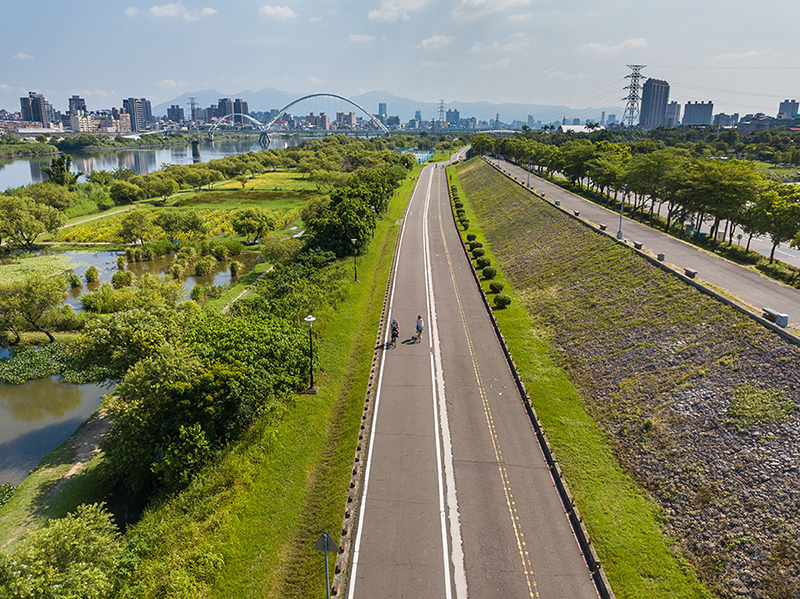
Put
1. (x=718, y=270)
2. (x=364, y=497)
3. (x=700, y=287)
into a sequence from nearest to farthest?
(x=364, y=497) → (x=700, y=287) → (x=718, y=270)

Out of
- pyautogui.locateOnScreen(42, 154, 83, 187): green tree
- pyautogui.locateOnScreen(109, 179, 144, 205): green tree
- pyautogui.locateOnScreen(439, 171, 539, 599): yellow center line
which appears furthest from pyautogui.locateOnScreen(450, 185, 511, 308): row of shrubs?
pyautogui.locateOnScreen(42, 154, 83, 187): green tree

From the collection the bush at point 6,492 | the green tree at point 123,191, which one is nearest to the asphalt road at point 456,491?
the bush at point 6,492

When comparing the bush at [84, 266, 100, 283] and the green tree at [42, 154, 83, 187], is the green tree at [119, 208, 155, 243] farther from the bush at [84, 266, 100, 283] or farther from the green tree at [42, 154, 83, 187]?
the green tree at [42, 154, 83, 187]

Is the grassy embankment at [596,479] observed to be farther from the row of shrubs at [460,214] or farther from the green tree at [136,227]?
the green tree at [136,227]

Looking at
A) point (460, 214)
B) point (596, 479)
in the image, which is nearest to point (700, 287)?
point (596, 479)

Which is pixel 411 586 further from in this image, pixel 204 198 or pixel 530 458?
pixel 204 198

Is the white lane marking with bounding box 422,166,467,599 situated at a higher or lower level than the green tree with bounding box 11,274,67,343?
lower

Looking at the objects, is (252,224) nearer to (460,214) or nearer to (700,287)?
(460,214)
